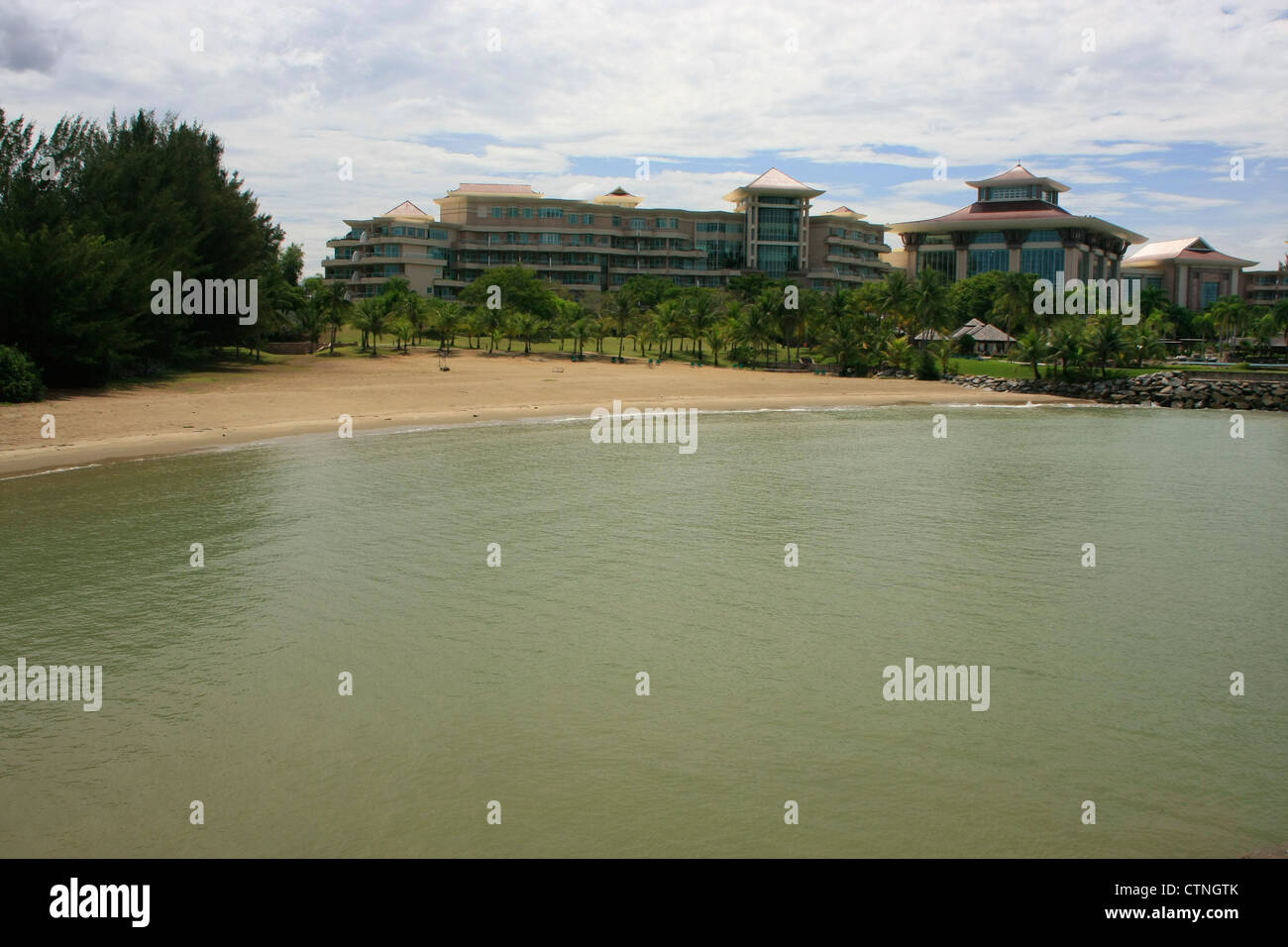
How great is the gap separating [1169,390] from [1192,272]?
5219 inches

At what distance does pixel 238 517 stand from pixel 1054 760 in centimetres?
1741

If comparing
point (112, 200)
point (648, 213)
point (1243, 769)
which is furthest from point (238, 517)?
point (648, 213)

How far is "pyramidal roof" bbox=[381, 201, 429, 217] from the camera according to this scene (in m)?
122

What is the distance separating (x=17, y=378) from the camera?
36750 millimetres

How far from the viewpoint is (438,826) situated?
8727mm

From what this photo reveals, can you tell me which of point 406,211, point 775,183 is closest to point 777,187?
point 775,183

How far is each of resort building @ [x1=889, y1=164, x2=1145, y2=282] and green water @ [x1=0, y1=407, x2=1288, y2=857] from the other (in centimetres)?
11880

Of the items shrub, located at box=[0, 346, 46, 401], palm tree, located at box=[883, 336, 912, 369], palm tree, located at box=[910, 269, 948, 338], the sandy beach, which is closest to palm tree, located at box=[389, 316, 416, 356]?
the sandy beach

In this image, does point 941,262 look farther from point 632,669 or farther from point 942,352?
point 632,669

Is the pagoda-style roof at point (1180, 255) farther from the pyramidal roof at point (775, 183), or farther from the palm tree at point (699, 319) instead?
the palm tree at point (699, 319)

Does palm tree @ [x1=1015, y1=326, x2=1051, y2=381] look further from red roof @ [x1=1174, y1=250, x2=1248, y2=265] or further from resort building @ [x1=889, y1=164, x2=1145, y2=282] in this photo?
red roof @ [x1=1174, y1=250, x2=1248, y2=265]

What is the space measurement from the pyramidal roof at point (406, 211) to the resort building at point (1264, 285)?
448 ft

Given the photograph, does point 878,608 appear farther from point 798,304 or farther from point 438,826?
point 798,304

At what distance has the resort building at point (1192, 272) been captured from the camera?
173625 millimetres
